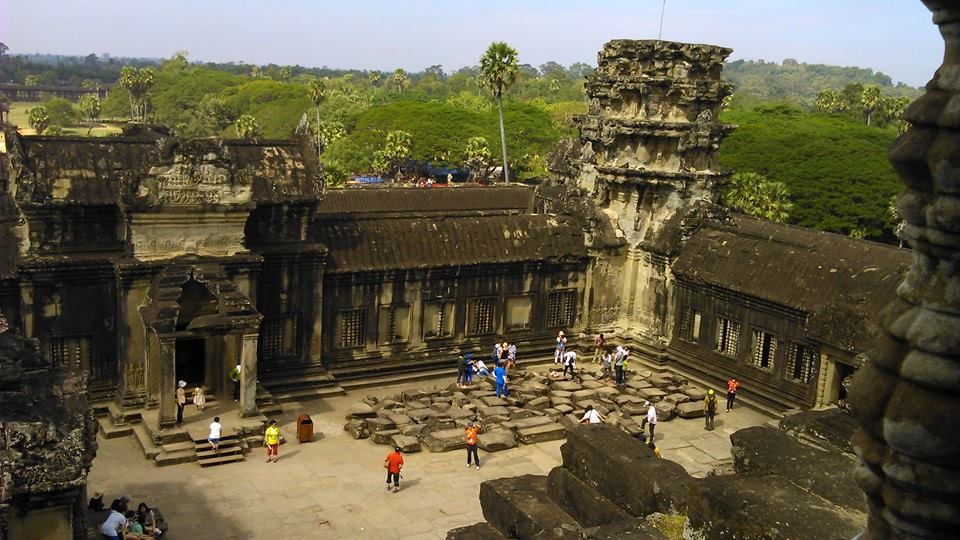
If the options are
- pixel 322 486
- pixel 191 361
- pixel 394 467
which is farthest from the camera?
pixel 191 361

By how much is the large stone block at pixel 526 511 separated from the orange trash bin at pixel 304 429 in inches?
354

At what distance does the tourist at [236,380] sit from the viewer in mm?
20422

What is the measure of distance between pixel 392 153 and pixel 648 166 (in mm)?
44824

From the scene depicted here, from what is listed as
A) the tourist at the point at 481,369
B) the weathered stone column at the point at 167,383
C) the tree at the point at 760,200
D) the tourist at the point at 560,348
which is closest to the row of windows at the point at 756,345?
the tourist at the point at 560,348

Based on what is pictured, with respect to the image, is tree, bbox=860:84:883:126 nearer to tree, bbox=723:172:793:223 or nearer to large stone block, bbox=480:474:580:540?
tree, bbox=723:172:793:223

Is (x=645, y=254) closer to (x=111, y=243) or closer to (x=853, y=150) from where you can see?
(x=111, y=243)

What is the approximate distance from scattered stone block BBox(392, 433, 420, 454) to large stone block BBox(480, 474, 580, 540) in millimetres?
7971

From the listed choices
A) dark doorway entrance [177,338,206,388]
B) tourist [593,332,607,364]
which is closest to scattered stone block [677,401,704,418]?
tourist [593,332,607,364]

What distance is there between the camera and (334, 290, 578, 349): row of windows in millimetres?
23797

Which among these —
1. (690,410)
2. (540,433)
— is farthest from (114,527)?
(690,410)

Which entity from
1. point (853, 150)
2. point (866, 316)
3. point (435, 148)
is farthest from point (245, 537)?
point (435, 148)

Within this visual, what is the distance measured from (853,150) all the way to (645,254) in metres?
35.7

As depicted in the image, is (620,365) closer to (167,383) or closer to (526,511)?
(167,383)

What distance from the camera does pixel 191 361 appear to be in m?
21.6
